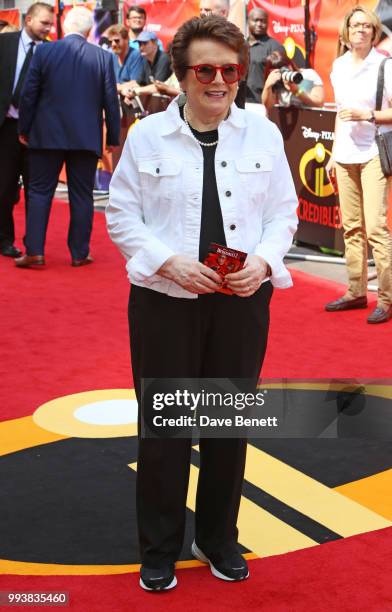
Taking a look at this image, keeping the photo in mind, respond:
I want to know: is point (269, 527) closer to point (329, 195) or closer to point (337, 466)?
point (337, 466)

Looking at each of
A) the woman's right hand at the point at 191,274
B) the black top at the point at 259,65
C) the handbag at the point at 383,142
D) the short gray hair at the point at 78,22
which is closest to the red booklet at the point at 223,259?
the woman's right hand at the point at 191,274

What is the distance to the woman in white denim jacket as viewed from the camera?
2.92 meters

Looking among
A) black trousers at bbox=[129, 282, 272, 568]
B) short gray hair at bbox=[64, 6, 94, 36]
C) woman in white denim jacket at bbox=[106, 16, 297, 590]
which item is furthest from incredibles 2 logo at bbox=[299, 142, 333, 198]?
black trousers at bbox=[129, 282, 272, 568]

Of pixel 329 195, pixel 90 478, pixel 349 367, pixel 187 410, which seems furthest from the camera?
pixel 329 195

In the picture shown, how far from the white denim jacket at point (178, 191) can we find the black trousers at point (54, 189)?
509 centimetres

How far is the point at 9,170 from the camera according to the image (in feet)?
28.2

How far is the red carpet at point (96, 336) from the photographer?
17.9 feet

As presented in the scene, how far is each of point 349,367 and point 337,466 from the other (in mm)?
1455

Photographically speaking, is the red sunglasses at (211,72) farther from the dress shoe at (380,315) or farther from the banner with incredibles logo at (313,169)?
the banner with incredibles logo at (313,169)

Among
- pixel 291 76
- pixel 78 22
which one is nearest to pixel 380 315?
pixel 291 76

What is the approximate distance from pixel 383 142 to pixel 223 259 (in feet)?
12.4

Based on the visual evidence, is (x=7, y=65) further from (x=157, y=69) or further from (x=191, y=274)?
(x=191, y=274)

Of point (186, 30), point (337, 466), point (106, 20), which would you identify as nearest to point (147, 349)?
point (186, 30)

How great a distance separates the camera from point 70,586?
10.6 feet
